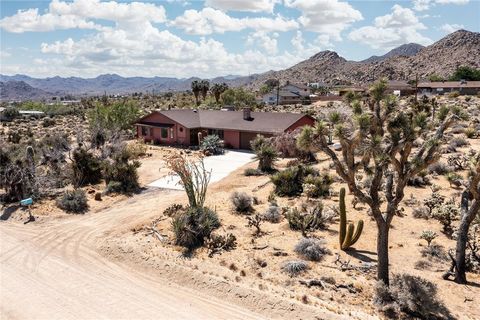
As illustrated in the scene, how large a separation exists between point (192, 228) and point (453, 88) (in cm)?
8903

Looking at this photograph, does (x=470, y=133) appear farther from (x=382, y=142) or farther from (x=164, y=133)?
→ (x=382, y=142)

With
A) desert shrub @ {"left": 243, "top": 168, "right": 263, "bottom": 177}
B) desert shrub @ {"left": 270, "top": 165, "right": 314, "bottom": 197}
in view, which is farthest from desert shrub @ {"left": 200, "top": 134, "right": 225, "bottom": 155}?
desert shrub @ {"left": 270, "top": 165, "right": 314, "bottom": 197}

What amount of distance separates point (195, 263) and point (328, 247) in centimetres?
506

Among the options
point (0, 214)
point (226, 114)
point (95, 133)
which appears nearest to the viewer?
point (0, 214)

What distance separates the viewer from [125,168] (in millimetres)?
24656

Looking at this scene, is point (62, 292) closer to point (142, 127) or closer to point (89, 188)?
point (89, 188)

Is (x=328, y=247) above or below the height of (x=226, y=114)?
below

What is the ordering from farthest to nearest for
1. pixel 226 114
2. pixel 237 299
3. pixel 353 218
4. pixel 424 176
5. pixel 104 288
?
pixel 226 114 → pixel 424 176 → pixel 353 218 → pixel 104 288 → pixel 237 299

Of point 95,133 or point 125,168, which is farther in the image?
point 95,133

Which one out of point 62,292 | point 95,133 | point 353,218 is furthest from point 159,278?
point 95,133

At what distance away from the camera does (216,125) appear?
136ft

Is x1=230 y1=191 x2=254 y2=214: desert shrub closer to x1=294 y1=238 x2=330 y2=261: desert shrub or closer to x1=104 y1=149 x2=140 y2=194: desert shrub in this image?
x1=294 y1=238 x2=330 y2=261: desert shrub

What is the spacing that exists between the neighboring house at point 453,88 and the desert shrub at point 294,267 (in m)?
85.0

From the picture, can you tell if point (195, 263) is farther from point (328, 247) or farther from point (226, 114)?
point (226, 114)
